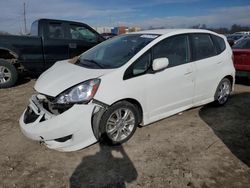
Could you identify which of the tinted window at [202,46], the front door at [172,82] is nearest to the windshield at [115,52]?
the front door at [172,82]

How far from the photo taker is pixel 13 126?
4.72 metres

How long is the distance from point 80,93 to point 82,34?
17.1 ft

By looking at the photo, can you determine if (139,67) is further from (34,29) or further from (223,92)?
(34,29)

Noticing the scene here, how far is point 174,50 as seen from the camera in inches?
179

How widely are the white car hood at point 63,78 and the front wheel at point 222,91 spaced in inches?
106

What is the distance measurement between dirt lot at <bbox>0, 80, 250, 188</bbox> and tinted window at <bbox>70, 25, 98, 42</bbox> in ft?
13.1

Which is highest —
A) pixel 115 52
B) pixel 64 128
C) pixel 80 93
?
pixel 115 52

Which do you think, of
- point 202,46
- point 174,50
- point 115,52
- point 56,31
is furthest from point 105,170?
point 56,31

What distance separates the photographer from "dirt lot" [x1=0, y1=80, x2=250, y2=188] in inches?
126

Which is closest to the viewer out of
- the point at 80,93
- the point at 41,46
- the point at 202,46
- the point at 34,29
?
the point at 80,93

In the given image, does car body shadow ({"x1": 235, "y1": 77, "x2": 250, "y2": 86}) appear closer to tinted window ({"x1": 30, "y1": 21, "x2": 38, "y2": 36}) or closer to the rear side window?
the rear side window

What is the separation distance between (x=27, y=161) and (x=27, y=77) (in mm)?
5761

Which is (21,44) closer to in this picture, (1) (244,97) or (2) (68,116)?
(2) (68,116)

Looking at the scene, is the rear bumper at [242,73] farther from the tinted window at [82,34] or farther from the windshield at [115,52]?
the tinted window at [82,34]
